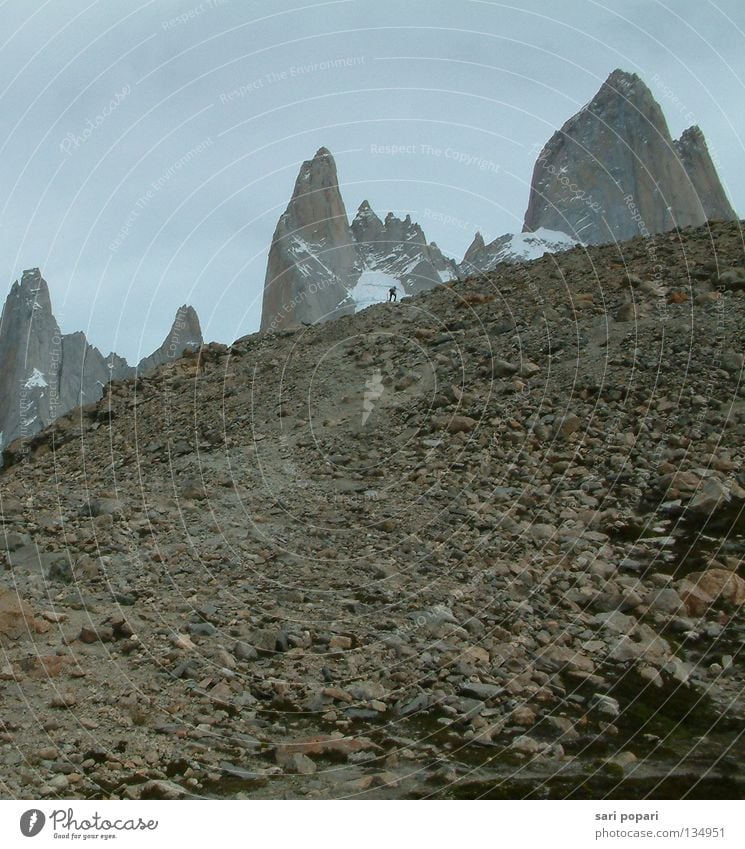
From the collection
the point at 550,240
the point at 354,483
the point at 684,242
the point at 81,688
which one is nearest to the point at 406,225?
the point at 550,240

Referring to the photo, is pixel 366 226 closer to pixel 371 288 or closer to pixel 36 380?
pixel 371 288

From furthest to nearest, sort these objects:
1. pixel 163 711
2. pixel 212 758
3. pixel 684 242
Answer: pixel 684 242, pixel 163 711, pixel 212 758

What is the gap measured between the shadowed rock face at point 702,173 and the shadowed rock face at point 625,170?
12 centimetres

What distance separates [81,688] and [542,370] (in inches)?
493

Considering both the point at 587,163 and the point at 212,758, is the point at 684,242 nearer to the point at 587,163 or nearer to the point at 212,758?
the point at 212,758

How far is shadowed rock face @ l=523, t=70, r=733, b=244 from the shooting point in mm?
110562

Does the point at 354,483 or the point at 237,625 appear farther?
the point at 354,483

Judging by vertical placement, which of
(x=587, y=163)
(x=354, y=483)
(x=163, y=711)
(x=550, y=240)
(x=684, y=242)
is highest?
(x=587, y=163)

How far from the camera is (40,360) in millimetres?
131375

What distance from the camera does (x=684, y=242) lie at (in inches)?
938

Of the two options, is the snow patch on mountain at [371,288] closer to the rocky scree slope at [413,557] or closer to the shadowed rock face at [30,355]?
the rocky scree slope at [413,557]
